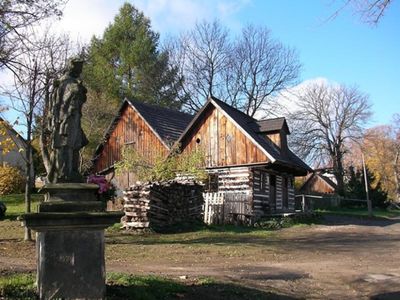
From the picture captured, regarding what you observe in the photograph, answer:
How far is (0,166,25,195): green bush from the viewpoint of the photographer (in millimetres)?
39094

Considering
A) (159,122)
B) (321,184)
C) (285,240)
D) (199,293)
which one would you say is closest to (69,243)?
(199,293)

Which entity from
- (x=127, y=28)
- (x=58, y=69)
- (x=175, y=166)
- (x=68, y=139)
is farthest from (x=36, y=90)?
(x=127, y=28)

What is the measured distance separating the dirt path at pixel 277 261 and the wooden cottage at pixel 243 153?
5.63 metres

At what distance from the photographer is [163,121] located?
35469mm

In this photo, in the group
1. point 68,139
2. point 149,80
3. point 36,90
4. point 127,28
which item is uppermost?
point 127,28

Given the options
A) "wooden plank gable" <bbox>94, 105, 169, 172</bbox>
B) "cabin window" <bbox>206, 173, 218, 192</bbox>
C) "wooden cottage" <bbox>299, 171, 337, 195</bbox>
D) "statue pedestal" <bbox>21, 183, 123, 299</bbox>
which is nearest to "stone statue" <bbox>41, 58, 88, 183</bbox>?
"statue pedestal" <bbox>21, 183, 123, 299</bbox>

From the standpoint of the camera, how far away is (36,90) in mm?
19125

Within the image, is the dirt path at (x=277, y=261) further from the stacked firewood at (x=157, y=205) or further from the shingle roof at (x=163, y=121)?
the shingle roof at (x=163, y=121)

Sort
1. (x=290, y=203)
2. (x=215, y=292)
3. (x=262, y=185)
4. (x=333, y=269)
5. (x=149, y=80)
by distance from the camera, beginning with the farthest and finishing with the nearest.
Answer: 1. (x=149, y=80)
2. (x=290, y=203)
3. (x=262, y=185)
4. (x=333, y=269)
5. (x=215, y=292)

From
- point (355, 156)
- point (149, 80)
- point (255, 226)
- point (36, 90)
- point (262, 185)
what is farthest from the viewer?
point (355, 156)

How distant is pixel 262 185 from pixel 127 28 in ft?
101

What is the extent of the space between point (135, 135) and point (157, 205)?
13.9m

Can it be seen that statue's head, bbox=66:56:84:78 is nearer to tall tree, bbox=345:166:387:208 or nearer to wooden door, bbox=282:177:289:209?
wooden door, bbox=282:177:289:209

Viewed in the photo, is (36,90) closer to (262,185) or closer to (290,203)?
(262,185)
